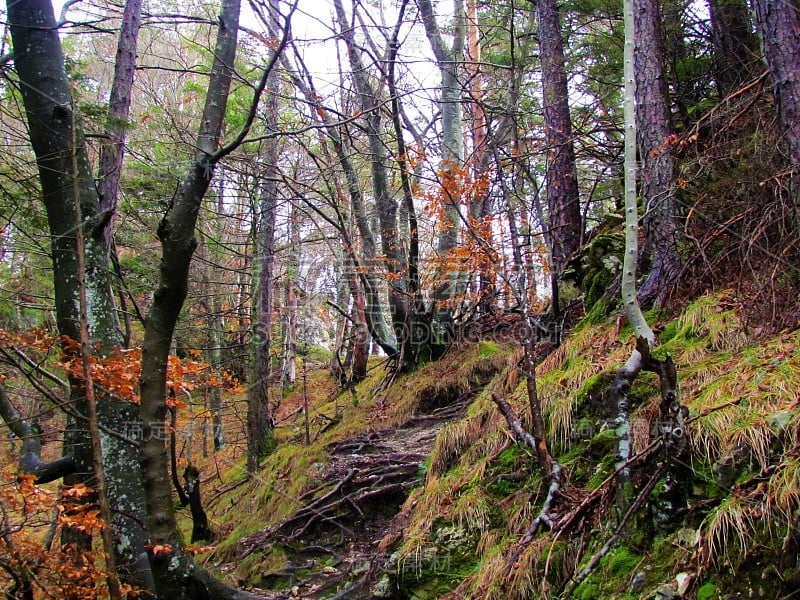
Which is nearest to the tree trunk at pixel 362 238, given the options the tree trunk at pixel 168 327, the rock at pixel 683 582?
the tree trunk at pixel 168 327

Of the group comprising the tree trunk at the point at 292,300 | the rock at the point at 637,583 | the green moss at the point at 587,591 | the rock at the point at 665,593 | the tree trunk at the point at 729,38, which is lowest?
the green moss at the point at 587,591

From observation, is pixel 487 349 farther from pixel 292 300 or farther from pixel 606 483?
pixel 292 300

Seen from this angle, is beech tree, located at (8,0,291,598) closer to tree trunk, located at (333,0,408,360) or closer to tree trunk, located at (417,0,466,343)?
tree trunk, located at (333,0,408,360)

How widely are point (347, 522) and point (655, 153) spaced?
4631 millimetres

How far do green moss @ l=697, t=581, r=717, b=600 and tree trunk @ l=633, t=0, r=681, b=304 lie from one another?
2.70m

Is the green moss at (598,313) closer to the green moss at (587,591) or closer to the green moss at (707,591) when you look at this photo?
the green moss at (587,591)

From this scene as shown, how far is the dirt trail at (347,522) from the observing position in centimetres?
452

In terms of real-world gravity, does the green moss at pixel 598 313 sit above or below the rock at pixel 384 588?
above

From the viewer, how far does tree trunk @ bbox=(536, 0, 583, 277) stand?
606 centimetres

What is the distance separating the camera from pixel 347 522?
545 cm

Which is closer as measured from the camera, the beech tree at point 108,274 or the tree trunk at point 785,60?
the beech tree at point 108,274

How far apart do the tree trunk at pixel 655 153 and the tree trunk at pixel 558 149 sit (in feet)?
3.85

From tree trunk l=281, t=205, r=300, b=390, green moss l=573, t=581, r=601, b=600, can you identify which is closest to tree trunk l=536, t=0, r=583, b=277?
green moss l=573, t=581, r=601, b=600

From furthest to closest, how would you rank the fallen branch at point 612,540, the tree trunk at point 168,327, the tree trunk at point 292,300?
1. the tree trunk at point 292,300
2. the tree trunk at point 168,327
3. the fallen branch at point 612,540
